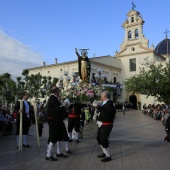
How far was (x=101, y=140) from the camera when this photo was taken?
6.79 metres

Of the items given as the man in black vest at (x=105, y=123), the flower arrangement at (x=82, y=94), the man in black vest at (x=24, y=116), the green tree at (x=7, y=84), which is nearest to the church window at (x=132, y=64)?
the green tree at (x=7, y=84)

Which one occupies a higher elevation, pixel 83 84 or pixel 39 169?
pixel 83 84

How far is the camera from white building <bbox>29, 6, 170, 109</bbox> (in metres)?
47.3

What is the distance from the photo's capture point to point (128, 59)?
50.0 meters

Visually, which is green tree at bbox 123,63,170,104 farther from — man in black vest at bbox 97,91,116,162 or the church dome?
the church dome

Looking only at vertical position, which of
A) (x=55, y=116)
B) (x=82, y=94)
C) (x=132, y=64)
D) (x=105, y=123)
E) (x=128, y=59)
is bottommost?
(x=105, y=123)

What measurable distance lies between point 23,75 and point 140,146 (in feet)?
117

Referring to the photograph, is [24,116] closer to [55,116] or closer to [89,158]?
[55,116]

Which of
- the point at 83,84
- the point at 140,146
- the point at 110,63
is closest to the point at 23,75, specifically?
the point at 110,63

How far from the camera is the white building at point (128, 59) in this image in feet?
155

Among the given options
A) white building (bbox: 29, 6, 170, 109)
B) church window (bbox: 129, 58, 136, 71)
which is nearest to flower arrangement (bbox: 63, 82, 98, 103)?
white building (bbox: 29, 6, 170, 109)

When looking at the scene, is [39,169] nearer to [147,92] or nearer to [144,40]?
[147,92]

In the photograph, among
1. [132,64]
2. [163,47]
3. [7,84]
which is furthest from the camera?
[163,47]

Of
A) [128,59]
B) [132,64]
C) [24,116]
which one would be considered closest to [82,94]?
[24,116]
